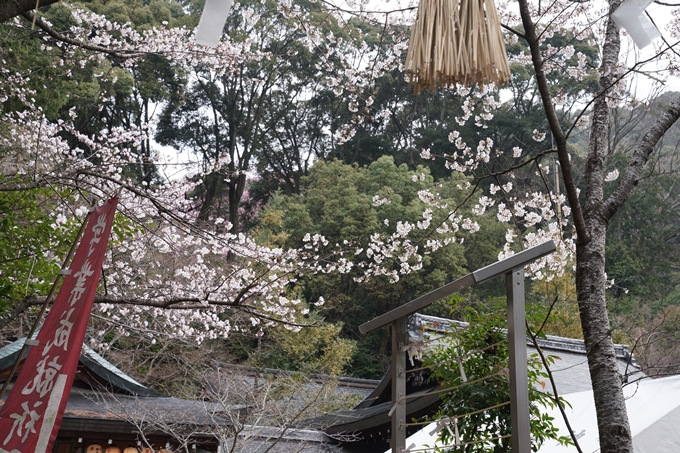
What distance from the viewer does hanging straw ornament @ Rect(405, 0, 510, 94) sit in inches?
72.7

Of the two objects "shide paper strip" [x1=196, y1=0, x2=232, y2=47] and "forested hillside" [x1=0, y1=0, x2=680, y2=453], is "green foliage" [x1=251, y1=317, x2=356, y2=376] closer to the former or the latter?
"forested hillside" [x1=0, y1=0, x2=680, y2=453]

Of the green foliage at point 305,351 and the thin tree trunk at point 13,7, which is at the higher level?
the green foliage at point 305,351

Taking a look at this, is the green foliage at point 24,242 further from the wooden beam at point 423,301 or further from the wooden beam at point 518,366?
the wooden beam at point 518,366

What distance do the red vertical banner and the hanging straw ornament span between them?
1535mm

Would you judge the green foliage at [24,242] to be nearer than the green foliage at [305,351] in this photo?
Yes

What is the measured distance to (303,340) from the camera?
15727mm

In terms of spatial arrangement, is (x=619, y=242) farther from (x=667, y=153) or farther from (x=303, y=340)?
(x=303, y=340)

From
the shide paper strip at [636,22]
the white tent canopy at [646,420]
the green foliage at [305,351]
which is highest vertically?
the green foliage at [305,351]

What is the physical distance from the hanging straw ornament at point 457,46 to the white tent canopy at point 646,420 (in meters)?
2.74

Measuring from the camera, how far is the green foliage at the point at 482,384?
2332mm

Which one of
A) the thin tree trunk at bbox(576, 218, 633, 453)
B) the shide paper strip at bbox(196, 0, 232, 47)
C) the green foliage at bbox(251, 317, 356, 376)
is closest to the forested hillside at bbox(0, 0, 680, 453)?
the green foliage at bbox(251, 317, 356, 376)

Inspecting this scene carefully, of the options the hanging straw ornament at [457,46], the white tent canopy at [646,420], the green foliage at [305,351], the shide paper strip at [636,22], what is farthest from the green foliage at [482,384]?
the green foliage at [305,351]

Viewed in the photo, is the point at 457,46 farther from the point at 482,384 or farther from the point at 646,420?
the point at 646,420

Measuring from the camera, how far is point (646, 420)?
4.43 m
